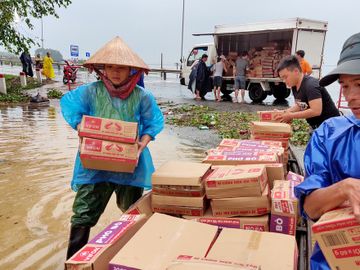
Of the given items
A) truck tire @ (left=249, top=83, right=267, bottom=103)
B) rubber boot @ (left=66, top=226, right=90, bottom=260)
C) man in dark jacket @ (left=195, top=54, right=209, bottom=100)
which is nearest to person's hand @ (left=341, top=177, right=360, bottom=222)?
rubber boot @ (left=66, top=226, right=90, bottom=260)

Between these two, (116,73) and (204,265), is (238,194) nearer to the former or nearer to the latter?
(204,265)

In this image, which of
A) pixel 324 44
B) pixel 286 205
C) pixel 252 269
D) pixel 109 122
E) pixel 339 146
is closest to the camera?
pixel 252 269

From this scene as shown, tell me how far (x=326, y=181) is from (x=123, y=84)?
167 cm

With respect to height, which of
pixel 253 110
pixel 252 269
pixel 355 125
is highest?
pixel 355 125

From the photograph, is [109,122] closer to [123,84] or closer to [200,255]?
[123,84]

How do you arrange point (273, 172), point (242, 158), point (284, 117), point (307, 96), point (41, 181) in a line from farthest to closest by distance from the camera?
point (41, 181)
point (284, 117)
point (307, 96)
point (242, 158)
point (273, 172)

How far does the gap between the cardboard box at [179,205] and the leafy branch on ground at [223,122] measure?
5.45 m

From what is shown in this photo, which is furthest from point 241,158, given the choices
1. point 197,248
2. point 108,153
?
point 197,248

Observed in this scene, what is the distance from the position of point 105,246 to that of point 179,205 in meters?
0.79

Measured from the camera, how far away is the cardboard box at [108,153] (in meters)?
2.48

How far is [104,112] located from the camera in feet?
8.80

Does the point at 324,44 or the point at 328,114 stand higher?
Result: the point at 324,44

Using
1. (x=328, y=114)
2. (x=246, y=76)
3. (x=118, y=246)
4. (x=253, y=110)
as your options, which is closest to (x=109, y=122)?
(x=118, y=246)

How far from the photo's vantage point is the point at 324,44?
46.0ft
